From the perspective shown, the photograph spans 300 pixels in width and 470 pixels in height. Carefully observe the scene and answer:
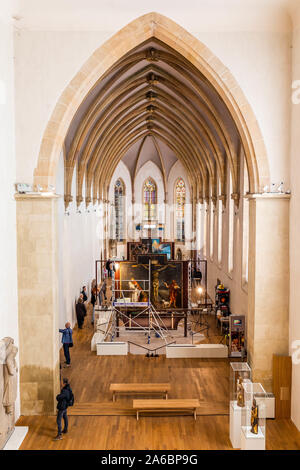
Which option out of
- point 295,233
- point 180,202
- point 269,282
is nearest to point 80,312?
point 269,282

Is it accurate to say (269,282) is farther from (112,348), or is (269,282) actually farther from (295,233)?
(112,348)

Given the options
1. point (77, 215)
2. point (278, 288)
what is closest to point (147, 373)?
point (278, 288)

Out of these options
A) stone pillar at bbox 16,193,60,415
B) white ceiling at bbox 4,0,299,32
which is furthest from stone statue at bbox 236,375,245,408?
white ceiling at bbox 4,0,299,32

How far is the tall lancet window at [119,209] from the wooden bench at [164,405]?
26.4 metres

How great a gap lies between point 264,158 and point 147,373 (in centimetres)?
690

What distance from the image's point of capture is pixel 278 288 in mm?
10648

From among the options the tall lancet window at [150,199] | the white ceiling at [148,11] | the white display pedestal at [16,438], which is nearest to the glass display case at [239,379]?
the white display pedestal at [16,438]

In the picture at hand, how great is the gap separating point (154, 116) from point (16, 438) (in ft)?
65.8

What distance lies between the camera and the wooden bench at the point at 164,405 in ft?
33.8

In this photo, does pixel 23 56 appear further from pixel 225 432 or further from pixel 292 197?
pixel 225 432

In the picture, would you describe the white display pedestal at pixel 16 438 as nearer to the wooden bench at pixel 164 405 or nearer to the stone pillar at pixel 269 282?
the wooden bench at pixel 164 405

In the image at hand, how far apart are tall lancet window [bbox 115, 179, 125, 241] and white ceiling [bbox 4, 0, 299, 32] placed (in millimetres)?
26358

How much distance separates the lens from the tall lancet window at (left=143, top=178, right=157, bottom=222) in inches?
1468

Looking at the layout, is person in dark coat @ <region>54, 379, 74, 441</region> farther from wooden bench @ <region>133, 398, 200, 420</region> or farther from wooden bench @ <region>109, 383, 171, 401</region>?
wooden bench @ <region>109, 383, 171, 401</region>
